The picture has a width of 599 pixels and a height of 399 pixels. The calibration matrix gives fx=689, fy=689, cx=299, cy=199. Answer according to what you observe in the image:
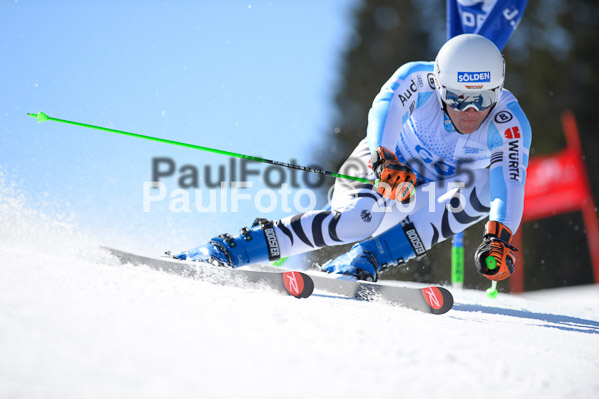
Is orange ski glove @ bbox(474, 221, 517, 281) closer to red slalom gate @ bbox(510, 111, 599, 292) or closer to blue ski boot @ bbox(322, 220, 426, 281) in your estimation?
blue ski boot @ bbox(322, 220, 426, 281)

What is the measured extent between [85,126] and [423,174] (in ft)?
6.87

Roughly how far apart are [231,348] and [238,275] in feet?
4.49

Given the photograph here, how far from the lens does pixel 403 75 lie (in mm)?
4070

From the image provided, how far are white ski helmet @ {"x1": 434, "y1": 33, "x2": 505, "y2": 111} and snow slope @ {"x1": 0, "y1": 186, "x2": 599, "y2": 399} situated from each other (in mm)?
1480

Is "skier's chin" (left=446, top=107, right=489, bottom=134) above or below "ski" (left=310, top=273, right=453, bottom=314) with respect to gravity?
above

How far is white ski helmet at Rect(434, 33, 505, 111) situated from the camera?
367cm

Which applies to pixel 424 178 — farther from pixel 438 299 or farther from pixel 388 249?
pixel 438 299

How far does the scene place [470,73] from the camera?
3674mm

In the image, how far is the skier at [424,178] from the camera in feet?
12.0

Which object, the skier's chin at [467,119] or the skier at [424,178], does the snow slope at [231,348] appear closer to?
the skier at [424,178]

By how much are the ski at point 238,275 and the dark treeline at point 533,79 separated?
1227 cm

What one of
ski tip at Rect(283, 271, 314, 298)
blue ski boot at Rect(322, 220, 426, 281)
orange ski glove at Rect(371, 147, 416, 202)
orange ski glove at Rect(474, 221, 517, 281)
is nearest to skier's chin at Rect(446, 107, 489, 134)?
orange ski glove at Rect(371, 147, 416, 202)

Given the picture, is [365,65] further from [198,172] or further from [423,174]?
[423,174]

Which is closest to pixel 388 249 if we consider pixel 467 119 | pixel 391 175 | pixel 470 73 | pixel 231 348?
pixel 391 175
